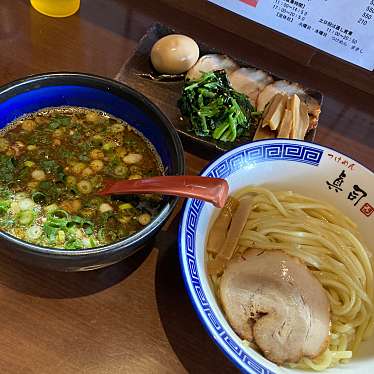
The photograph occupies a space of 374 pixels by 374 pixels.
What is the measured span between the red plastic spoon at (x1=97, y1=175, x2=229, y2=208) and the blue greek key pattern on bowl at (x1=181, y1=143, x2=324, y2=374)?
0.20 feet

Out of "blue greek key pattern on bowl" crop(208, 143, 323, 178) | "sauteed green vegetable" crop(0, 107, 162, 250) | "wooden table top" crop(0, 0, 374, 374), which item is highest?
"blue greek key pattern on bowl" crop(208, 143, 323, 178)

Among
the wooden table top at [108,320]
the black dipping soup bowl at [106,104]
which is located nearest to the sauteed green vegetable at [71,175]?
the black dipping soup bowl at [106,104]

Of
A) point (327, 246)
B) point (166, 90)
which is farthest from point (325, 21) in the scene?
point (327, 246)

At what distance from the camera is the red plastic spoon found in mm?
1163

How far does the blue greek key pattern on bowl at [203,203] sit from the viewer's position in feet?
3.52

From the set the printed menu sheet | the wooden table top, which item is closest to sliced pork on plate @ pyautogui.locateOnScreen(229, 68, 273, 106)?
the printed menu sheet

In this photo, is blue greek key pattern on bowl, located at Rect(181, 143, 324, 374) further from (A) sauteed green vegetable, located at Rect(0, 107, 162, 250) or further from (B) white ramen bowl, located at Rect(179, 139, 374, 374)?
(A) sauteed green vegetable, located at Rect(0, 107, 162, 250)

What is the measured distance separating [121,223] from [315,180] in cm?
56

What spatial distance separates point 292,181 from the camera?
148 centimetres

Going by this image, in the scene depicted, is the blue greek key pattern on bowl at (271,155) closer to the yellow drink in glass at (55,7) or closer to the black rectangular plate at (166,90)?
the black rectangular plate at (166,90)

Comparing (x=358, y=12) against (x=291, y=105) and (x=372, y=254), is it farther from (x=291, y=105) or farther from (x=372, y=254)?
(x=372, y=254)

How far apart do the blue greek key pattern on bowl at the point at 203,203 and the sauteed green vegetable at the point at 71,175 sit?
0.35ft

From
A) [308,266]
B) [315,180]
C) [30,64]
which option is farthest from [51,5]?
[308,266]

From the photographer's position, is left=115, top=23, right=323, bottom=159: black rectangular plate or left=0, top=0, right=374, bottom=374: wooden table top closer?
left=0, top=0, right=374, bottom=374: wooden table top
